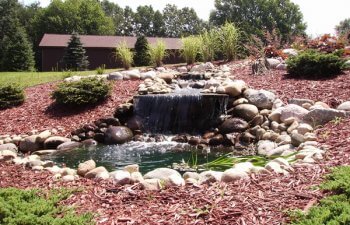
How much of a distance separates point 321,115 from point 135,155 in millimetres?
3764

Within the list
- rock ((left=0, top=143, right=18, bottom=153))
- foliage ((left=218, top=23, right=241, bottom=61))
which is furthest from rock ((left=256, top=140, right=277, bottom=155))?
foliage ((left=218, top=23, right=241, bottom=61))

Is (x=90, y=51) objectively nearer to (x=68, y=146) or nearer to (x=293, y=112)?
(x=68, y=146)

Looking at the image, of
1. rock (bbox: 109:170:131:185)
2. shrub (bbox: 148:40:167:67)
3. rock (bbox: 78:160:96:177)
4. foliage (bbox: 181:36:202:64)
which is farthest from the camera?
foliage (bbox: 181:36:202:64)

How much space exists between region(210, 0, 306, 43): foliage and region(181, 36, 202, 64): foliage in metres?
29.9

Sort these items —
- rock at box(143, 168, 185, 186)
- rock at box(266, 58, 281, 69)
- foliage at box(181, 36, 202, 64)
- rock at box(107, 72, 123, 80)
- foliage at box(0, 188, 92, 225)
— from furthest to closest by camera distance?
foliage at box(181, 36, 202, 64) → rock at box(107, 72, 123, 80) → rock at box(266, 58, 281, 69) → rock at box(143, 168, 185, 186) → foliage at box(0, 188, 92, 225)

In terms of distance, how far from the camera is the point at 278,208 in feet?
10.4

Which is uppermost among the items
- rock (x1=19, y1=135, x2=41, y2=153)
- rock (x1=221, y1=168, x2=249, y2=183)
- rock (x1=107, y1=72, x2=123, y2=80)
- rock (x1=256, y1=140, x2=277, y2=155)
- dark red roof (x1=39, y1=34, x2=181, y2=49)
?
dark red roof (x1=39, y1=34, x2=181, y2=49)

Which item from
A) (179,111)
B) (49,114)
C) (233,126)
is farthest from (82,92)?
(233,126)

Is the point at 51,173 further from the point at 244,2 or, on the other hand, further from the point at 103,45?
the point at 244,2

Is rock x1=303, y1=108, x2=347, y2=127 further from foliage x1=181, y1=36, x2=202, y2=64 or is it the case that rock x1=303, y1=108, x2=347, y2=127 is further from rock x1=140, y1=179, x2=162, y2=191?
foliage x1=181, y1=36, x2=202, y2=64

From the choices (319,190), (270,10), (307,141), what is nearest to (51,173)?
(319,190)

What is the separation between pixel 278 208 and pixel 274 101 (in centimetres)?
570

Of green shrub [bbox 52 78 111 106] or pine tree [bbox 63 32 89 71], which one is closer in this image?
green shrub [bbox 52 78 111 106]

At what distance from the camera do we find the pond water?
664 centimetres
